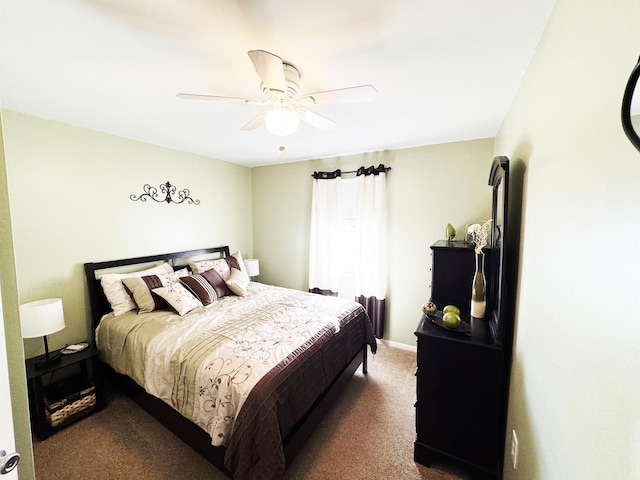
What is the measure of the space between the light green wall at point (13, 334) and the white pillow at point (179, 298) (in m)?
1.54

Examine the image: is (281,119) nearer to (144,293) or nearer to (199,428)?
(199,428)

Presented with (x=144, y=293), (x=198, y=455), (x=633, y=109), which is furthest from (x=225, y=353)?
(x=633, y=109)

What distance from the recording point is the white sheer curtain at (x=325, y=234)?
12.0 ft

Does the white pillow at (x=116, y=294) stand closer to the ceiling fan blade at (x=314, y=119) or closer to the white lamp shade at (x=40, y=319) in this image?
the white lamp shade at (x=40, y=319)

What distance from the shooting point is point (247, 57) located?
1422 millimetres

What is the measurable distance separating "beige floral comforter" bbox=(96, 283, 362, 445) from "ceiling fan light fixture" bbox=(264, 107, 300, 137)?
4.82 feet

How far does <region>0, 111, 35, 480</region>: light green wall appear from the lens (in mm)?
844

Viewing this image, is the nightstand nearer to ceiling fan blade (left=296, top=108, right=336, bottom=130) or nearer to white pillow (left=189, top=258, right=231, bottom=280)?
white pillow (left=189, top=258, right=231, bottom=280)

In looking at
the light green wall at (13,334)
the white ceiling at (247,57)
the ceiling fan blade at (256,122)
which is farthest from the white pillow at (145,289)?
the ceiling fan blade at (256,122)

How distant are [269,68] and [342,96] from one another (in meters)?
0.44

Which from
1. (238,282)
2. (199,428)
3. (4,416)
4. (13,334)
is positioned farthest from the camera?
(238,282)

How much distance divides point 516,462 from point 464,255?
1.30m

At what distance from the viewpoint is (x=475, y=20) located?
115 cm

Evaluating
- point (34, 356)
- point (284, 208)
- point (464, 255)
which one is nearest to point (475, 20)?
point (464, 255)
